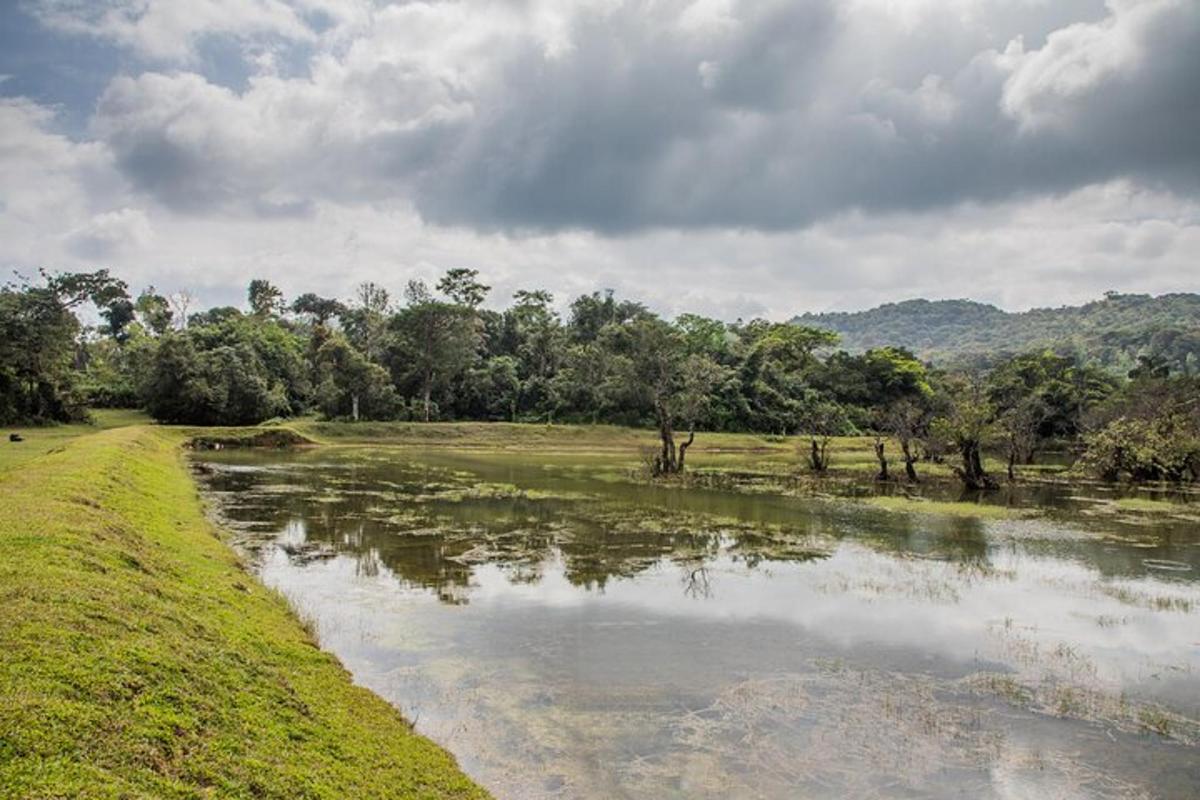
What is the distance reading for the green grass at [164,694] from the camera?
5.64 meters

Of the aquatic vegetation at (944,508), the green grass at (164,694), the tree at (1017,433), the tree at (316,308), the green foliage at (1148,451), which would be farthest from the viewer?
the tree at (316,308)

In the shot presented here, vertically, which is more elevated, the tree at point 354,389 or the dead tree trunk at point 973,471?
the tree at point 354,389

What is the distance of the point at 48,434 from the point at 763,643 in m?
49.1

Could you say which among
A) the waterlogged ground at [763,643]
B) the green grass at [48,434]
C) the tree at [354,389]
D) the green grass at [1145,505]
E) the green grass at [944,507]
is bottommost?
the green grass at [1145,505]

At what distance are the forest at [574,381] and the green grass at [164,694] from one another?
3269 cm

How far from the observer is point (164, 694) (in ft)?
22.7

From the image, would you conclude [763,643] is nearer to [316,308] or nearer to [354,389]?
[354,389]

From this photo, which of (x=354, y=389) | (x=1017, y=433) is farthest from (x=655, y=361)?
(x=1017, y=433)

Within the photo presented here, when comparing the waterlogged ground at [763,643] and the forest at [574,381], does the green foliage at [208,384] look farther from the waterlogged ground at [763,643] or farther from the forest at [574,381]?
the waterlogged ground at [763,643]

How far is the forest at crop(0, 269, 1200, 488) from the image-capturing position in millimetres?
46719

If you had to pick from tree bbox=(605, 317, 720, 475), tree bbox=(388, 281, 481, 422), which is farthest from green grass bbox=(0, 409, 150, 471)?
tree bbox=(605, 317, 720, 475)

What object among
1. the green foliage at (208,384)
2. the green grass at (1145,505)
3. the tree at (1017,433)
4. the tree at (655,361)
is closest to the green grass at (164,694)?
the green grass at (1145,505)

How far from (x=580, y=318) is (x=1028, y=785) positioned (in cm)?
9801

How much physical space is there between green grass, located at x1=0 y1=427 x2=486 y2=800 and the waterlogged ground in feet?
4.09
